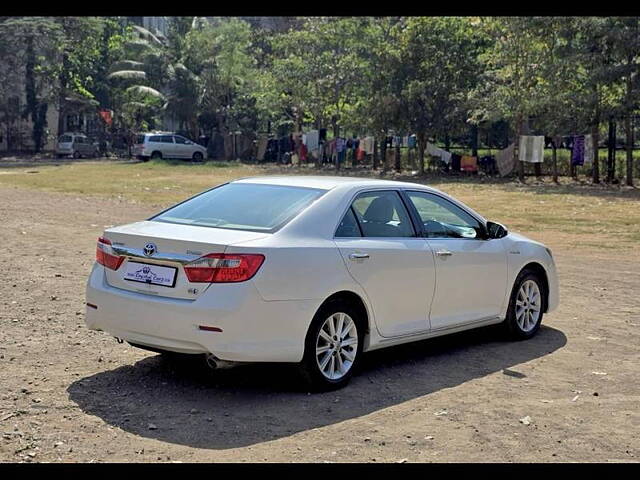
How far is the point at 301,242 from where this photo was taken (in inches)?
253

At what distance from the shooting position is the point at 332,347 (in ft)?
21.6

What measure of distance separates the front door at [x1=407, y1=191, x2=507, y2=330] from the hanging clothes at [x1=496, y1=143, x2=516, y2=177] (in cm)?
2933

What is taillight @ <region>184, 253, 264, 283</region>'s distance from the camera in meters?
6.05

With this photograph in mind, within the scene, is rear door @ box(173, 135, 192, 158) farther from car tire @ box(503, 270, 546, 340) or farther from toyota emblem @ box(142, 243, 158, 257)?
toyota emblem @ box(142, 243, 158, 257)

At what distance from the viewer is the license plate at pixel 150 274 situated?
246 inches

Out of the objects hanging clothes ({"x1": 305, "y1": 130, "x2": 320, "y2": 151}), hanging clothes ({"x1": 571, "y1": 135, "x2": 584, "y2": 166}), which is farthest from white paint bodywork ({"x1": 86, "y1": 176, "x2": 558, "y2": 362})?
hanging clothes ({"x1": 305, "y1": 130, "x2": 320, "y2": 151})

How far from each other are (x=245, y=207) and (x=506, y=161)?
31.2m

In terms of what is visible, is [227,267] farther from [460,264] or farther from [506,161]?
[506,161]

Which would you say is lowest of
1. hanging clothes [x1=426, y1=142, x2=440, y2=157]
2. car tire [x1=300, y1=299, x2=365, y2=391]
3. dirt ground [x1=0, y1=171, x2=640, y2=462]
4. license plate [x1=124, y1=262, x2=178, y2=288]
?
dirt ground [x1=0, y1=171, x2=640, y2=462]

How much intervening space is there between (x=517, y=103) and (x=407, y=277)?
27.3 metres

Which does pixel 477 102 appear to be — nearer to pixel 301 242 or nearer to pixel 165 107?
pixel 165 107

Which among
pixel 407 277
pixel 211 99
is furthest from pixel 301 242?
pixel 211 99

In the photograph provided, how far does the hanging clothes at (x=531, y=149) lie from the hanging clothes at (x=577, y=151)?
1152 mm

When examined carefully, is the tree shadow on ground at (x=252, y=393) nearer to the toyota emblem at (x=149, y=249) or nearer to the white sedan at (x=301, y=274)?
the white sedan at (x=301, y=274)
